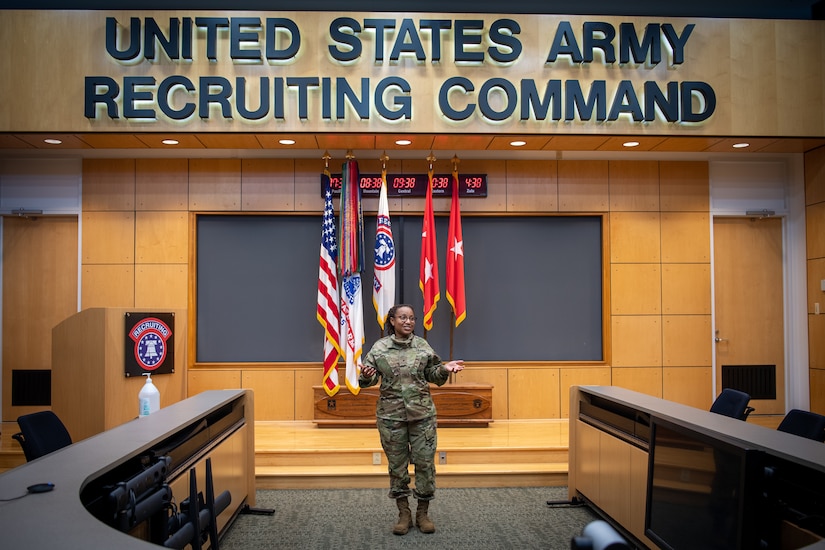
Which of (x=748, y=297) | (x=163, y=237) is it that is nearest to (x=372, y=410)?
(x=163, y=237)

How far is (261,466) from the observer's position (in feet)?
17.4

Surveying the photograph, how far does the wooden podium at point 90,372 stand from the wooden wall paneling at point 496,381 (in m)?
3.29

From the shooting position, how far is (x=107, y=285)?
21.6 ft

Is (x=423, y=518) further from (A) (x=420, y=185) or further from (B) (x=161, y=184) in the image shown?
(B) (x=161, y=184)

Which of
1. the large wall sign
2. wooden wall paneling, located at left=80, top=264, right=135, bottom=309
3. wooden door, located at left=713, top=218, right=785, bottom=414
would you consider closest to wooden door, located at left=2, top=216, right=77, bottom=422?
wooden wall paneling, located at left=80, top=264, right=135, bottom=309

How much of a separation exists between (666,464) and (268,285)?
4954mm

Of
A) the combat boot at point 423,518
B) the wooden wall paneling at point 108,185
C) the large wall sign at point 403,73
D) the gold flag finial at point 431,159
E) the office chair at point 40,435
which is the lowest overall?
the combat boot at point 423,518

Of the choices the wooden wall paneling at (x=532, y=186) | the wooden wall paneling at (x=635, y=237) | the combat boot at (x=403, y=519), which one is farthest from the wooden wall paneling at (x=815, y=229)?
the combat boot at (x=403, y=519)

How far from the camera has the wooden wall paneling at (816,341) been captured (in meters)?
6.32

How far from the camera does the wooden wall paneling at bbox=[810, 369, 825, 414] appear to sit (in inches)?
247

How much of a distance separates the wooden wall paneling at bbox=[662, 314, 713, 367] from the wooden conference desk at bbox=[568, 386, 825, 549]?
103 inches

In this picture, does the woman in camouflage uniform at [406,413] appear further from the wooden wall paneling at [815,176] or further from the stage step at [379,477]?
the wooden wall paneling at [815,176]

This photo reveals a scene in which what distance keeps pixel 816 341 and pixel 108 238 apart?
7212 mm

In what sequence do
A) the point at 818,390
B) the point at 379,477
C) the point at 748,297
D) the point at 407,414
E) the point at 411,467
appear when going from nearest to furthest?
the point at 407,414 < the point at 379,477 < the point at 411,467 < the point at 818,390 < the point at 748,297
